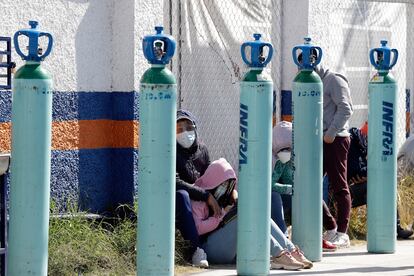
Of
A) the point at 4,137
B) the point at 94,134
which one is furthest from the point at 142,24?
the point at 4,137

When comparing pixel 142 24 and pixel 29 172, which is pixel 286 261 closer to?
pixel 142 24

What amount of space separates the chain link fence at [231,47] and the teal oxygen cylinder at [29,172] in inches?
137

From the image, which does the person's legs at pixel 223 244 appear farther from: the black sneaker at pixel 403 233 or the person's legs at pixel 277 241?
the black sneaker at pixel 403 233

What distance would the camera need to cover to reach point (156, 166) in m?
7.57

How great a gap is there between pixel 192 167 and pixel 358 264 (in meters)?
1.55

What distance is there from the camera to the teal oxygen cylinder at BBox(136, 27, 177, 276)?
757cm

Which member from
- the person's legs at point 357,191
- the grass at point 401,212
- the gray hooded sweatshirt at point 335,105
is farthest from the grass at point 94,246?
the grass at point 401,212

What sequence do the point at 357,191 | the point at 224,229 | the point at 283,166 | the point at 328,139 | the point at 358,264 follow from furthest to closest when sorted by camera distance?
the point at 357,191 → the point at 328,139 → the point at 283,166 → the point at 358,264 → the point at 224,229

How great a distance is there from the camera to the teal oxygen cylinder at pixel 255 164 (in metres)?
8.35

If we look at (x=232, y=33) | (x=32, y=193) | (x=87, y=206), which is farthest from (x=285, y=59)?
(x=32, y=193)

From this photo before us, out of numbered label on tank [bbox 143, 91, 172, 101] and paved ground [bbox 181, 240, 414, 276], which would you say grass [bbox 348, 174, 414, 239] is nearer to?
paved ground [bbox 181, 240, 414, 276]

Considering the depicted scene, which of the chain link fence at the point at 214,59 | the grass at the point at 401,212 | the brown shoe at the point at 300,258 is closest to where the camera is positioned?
the brown shoe at the point at 300,258

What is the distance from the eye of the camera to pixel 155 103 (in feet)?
24.9

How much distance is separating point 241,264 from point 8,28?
2.58 meters
